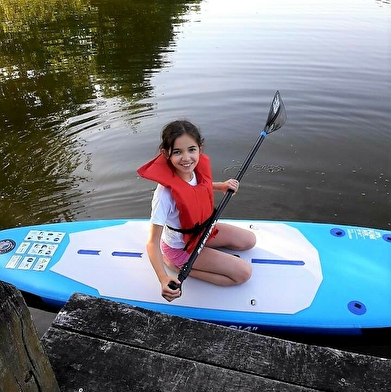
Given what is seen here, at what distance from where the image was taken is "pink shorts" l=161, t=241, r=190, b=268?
2.92 meters

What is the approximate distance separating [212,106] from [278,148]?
160 centimetres

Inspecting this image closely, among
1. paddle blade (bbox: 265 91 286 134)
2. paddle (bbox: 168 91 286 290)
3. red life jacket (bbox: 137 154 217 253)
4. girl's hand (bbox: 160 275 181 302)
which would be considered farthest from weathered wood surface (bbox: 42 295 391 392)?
paddle blade (bbox: 265 91 286 134)

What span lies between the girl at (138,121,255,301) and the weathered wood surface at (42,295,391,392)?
0.63m

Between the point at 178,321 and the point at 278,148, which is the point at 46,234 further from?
the point at 278,148

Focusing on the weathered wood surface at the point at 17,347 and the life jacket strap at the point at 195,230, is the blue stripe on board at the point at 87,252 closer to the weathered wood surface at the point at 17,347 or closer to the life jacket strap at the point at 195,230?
the life jacket strap at the point at 195,230

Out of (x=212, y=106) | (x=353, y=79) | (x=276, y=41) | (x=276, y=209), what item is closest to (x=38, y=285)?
(x=276, y=209)

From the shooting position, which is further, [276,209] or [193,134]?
[276,209]

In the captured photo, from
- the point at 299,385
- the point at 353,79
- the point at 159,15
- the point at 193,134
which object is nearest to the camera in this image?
the point at 299,385

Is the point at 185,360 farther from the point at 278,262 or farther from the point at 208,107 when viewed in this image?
the point at 208,107

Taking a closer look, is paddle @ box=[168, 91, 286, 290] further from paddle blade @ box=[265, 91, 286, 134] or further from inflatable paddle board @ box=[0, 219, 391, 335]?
inflatable paddle board @ box=[0, 219, 391, 335]

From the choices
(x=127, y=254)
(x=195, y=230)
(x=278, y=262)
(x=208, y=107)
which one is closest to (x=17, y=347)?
(x=195, y=230)

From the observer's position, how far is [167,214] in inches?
106

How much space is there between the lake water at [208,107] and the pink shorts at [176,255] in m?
1.09

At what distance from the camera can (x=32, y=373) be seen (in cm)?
132
